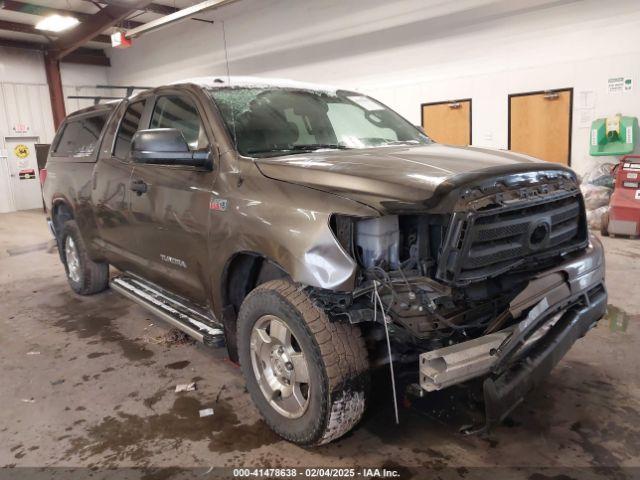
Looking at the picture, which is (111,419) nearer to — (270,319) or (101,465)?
(101,465)

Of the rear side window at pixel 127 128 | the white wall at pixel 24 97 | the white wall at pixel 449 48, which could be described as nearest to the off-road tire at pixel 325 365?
the rear side window at pixel 127 128

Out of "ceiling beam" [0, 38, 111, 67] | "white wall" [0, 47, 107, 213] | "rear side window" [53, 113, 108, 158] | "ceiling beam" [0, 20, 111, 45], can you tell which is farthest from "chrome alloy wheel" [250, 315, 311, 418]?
"ceiling beam" [0, 38, 111, 67]

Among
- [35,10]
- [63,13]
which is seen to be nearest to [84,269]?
[35,10]

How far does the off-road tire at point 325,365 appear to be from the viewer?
2.05 metres

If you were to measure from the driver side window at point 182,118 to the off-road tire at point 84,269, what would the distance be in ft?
5.74

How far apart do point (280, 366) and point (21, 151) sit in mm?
14697

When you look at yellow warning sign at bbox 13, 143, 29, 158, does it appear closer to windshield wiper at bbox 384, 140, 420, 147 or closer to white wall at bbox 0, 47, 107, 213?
white wall at bbox 0, 47, 107, 213

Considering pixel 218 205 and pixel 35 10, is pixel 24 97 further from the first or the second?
pixel 218 205

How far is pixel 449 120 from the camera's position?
887 cm

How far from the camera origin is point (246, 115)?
9.36 ft

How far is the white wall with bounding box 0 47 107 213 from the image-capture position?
541 inches

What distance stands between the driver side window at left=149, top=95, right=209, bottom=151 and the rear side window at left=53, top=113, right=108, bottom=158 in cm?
101

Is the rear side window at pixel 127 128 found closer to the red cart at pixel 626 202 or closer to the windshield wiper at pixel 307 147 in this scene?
the windshield wiper at pixel 307 147

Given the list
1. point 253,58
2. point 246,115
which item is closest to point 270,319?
point 246,115
